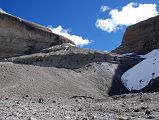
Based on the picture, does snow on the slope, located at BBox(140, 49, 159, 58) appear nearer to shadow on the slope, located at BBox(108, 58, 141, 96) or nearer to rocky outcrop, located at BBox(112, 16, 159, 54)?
rocky outcrop, located at BBox(112, 16, 159, 54)

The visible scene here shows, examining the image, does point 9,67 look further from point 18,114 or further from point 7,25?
point 7,25

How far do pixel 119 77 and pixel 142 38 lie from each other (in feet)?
80.9

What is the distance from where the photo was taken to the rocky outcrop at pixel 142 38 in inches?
2544

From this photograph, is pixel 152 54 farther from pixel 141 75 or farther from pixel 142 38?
pixel 141 75

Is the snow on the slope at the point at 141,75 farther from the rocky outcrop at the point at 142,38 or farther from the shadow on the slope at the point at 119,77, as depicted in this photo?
the rocky outcrop at the point at 142,38

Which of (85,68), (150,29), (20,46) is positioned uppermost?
(150,29)

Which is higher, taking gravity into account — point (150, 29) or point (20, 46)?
point (150, 29)

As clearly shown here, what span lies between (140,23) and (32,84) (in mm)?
45493

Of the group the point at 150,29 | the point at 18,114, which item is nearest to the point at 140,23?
the point at 150,29

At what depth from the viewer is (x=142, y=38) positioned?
68125 mm

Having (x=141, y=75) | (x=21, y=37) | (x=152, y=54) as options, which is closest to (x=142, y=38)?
(x=152, y=54)

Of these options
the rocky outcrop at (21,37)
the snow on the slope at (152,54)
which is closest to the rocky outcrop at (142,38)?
the snow on the slope at (152,54)

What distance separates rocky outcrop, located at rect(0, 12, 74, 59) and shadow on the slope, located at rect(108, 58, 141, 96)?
560 inches

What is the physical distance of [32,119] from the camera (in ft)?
42.4
